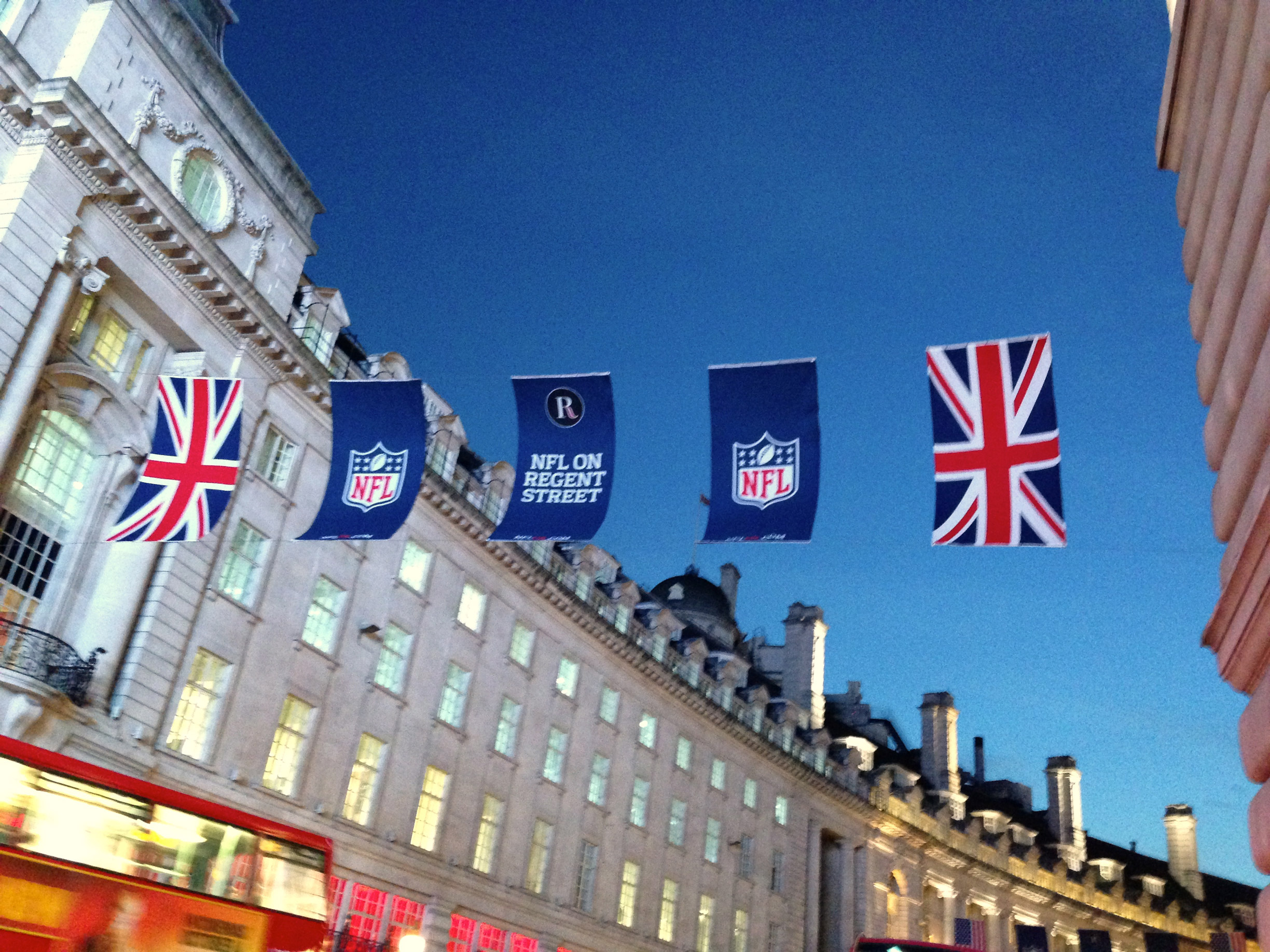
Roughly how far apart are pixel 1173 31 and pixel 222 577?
78.7ft

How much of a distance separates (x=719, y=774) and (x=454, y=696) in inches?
686

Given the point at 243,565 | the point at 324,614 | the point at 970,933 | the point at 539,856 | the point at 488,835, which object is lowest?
the point at 539,856

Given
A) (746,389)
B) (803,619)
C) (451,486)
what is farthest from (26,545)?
(803,619)

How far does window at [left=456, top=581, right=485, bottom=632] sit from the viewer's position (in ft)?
121

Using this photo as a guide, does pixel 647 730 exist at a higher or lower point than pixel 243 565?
higher

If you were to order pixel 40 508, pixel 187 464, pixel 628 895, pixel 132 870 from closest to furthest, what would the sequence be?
pixel 132 870 < pixel 187 464 < pixel 40 508 < pixel 628 895

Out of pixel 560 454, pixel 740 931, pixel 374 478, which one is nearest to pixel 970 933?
pixel 740 931

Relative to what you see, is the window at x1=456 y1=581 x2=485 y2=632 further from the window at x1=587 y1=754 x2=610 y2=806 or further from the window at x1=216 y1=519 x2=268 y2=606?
the window at x1=216 y1=519 x2=268 y2=606

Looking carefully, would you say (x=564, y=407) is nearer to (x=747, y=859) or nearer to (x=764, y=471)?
(x=764, y=471)

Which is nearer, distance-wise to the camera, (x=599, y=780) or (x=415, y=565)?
(x=415, y=565)

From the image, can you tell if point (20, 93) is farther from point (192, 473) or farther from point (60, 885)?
point (60, 885)

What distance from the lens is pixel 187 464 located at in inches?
856

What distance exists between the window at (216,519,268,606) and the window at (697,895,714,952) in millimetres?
24935

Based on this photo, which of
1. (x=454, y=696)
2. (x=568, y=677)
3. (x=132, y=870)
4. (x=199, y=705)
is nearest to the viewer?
(x=132, y=870)
